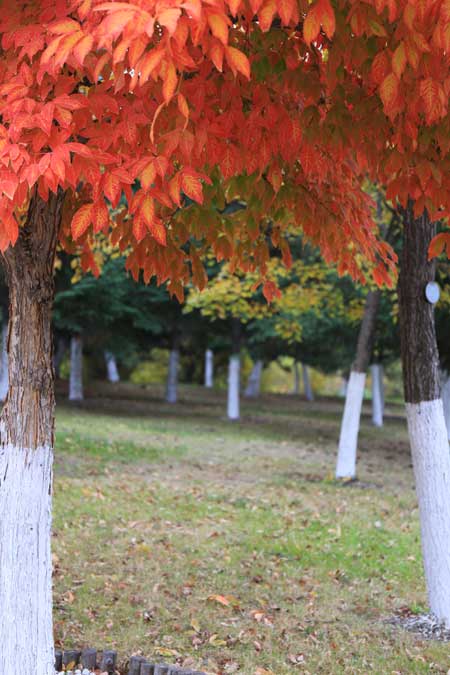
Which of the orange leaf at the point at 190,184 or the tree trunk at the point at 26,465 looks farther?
the tree trunk at the point at 26,465

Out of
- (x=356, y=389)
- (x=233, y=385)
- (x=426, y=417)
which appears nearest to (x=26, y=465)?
(x=426, y=417)

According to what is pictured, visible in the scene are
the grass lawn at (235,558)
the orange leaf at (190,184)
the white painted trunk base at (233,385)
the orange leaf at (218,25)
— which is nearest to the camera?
the orange leaf at (218,25)

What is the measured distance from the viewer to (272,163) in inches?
153

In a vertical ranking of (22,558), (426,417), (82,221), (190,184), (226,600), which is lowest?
(226,600)

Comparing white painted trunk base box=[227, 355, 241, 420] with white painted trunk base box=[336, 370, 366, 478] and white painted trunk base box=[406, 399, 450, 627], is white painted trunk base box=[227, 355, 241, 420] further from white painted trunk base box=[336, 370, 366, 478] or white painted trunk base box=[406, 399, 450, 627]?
white painted trunk base box=[406, 399, 450, 627]

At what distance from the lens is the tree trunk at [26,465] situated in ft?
12.6

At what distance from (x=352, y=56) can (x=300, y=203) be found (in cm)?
129

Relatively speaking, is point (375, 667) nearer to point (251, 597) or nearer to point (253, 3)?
point (251, 597)

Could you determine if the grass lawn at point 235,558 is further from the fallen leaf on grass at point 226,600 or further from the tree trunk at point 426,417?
the tree trunk at point 426,417

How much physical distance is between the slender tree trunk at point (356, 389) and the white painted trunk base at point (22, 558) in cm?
868

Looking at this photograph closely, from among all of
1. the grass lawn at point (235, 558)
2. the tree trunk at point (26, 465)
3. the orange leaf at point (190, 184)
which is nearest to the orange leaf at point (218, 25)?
the orange leaf at point (190, 184)

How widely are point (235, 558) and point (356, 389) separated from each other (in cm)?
531

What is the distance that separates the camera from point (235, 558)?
7.55m

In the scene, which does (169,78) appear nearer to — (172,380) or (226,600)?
(226,600)
